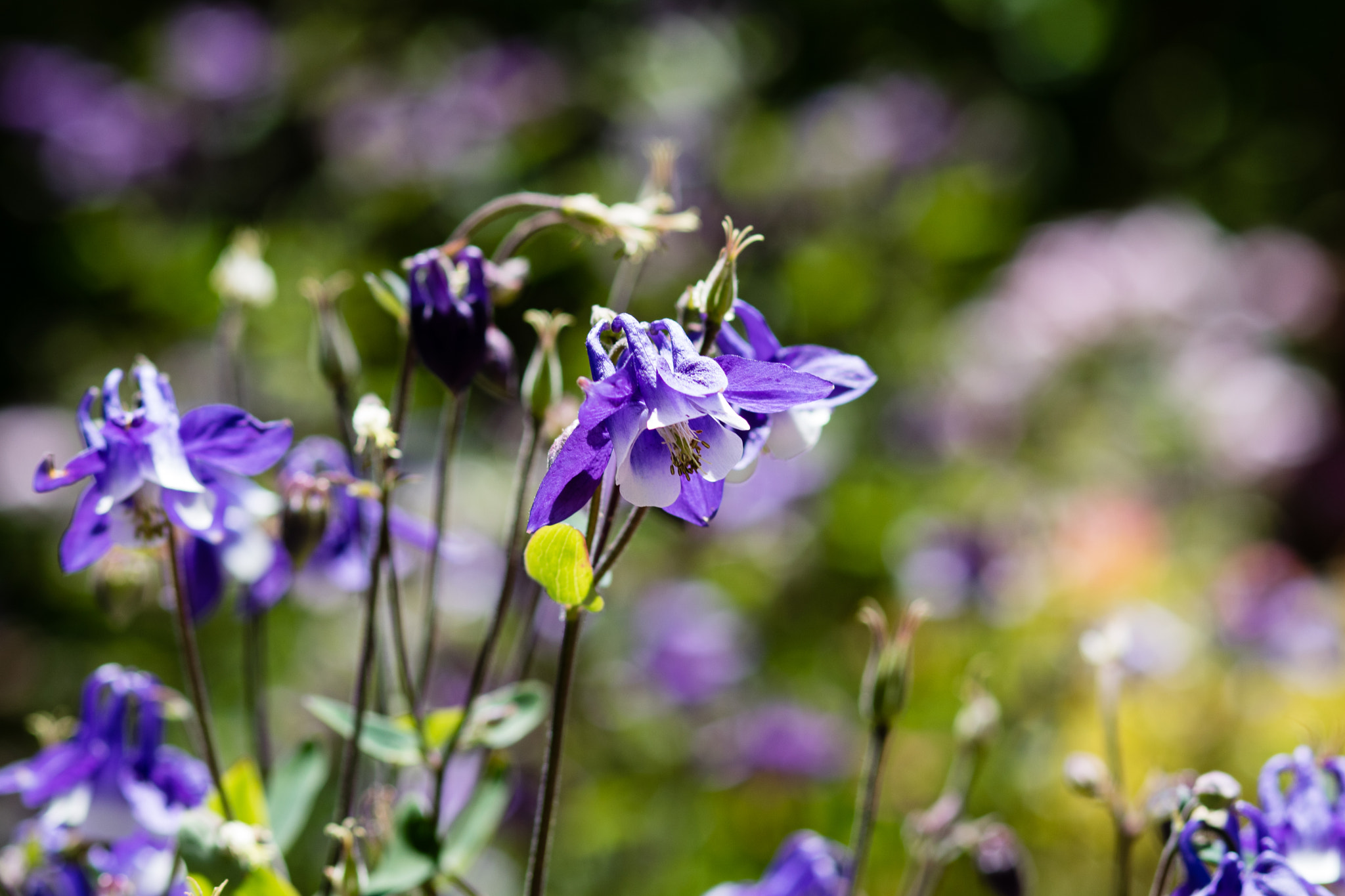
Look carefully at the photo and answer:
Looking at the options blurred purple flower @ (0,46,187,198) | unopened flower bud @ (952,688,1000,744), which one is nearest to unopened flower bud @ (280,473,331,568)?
unopened flower bud @ (952,688,1000,744)

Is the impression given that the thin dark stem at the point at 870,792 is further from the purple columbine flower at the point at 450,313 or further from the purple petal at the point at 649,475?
the purple columbine flower at the point at 450,313

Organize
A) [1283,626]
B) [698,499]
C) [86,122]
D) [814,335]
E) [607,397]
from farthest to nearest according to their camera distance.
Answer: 1. [86,122]
2. [814,335]
3. [1283,626]
4. [698,499]
5. [607,397]

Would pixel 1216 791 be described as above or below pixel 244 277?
below

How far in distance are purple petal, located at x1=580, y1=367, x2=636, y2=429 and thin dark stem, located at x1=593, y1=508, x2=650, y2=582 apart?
0.08m

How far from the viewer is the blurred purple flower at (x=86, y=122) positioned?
3.96m

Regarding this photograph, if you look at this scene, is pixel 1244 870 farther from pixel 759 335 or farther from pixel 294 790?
pixel 294 790

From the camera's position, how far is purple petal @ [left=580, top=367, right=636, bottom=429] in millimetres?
696

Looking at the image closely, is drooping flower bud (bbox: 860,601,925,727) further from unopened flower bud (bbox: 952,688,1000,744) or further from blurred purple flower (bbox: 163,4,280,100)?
blurred purple flower (bbox: 163,4,280,100)

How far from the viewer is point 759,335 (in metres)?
0.92

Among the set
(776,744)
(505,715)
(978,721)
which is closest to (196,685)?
(505,715)

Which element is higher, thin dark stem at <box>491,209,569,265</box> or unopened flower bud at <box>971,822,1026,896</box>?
thin dark stem at <box>491,209,569,265</box>

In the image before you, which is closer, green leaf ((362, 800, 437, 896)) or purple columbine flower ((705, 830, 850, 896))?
green leaf ((362, 800, 437, 896))

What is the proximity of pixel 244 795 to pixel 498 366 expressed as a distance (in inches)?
17.2

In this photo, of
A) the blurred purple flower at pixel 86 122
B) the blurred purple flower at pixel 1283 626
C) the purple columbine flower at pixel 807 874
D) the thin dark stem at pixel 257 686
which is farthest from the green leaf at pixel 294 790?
the blurred purple flower at pixel 86 122
